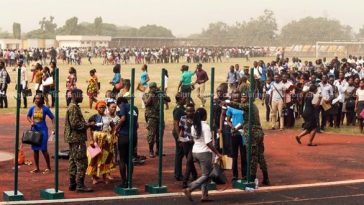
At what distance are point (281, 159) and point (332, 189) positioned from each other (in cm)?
349

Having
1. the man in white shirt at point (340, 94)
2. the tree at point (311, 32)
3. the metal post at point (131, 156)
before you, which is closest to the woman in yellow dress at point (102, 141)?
the metal post at point (131, 156)

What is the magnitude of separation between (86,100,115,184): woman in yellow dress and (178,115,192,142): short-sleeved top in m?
1.31

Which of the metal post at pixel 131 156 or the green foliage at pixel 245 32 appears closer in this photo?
the metal post at pixel 131 156

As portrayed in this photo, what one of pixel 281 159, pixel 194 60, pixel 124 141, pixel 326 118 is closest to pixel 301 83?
pixel 326 118

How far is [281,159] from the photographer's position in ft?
56.5

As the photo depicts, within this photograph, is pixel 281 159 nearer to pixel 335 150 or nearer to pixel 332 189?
pixel 335 150

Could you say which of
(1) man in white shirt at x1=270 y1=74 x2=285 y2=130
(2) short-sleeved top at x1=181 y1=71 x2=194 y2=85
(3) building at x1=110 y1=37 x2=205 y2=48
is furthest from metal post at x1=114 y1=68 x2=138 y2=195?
(3) building at x1=110 y1=37 x2=205 y2=48

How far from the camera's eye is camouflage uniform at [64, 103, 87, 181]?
1273 cm

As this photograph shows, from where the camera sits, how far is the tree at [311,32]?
474ft

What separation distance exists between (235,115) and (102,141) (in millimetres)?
2534

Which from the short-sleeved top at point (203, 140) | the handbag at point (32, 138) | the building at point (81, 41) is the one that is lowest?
the handbag at point (32, 138)

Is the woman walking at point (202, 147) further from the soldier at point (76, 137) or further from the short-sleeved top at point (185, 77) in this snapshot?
the short-sleeved top at point (185, 77)

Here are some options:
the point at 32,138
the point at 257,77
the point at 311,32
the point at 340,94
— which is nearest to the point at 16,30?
the point at 311,32

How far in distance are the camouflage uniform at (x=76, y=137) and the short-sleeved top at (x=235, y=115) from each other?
9.26ft
